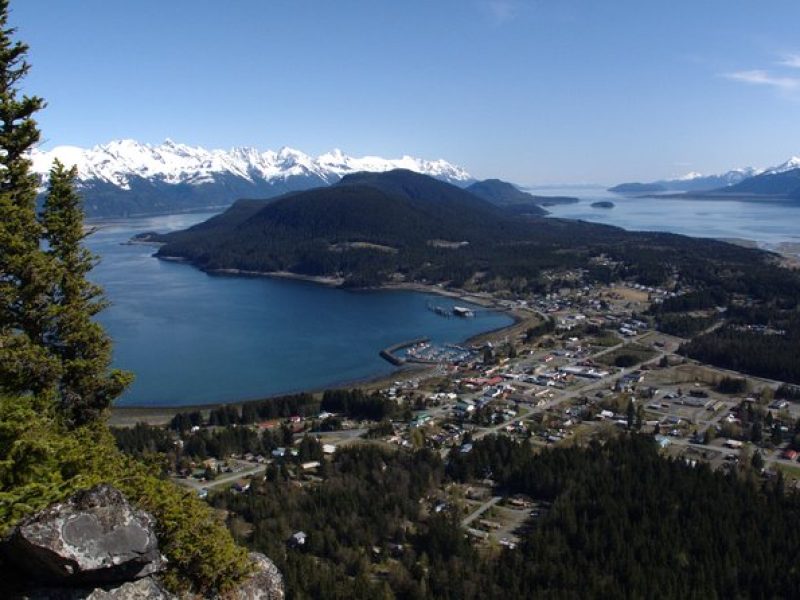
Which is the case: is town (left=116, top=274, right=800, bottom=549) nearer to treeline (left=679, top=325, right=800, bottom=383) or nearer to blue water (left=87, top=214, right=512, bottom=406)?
treeline (left=679, top=325, right=800, bottom=383)

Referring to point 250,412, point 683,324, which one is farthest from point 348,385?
point 683,324

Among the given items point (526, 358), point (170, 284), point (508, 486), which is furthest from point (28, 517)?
point (170, 284)

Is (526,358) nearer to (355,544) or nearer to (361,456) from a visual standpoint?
(361,456)

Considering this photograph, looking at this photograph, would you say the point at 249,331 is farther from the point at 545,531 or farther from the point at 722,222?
the point at 722,222

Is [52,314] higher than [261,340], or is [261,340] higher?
[52,314]

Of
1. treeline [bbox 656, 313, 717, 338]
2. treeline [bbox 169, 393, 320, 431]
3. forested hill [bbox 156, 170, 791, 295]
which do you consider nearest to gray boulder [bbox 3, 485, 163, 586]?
treeline [bbox 169, 393, 320, 431]

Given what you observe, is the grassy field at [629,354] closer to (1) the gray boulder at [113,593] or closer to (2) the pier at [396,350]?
(2) the pier at [396,350]

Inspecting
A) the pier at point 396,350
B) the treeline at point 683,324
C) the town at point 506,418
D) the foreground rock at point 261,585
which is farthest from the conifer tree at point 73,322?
the treeline at point 683,324
